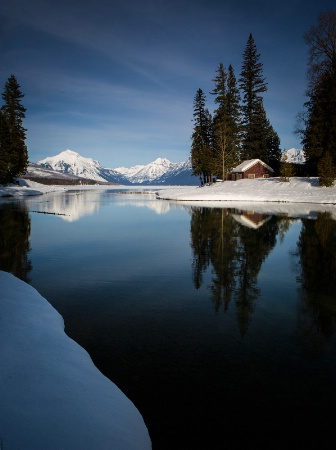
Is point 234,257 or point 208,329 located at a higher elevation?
point 234,257

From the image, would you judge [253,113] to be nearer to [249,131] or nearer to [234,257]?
[249,131]

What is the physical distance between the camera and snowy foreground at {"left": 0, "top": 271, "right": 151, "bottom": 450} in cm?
257

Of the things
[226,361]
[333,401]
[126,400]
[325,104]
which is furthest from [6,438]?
[325,104]

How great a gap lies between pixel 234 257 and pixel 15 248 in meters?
8.95

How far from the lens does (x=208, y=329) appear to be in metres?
5.62

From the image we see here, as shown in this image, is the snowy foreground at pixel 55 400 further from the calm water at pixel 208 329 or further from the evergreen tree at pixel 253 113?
the evergreen tree at pixel 253 113

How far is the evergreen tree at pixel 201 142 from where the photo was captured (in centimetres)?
5953

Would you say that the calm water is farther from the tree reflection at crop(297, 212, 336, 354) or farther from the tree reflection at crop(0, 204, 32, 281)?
the tree reflection at crop(0, 204, 32, 281)

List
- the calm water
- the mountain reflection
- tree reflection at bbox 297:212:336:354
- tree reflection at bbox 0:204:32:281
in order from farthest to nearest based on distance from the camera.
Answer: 1. tree reflection at bbox 0:204:32:281
2. the mountain reflection
3. tree reflection at bbox 297:212:336:354
4. the calm water

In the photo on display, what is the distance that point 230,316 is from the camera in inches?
243

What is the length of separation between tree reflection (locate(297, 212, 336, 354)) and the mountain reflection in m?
1.11

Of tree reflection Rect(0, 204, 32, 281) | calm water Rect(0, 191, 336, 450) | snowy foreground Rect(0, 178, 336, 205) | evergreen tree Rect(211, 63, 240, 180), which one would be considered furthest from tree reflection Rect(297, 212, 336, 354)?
Result: evergreen tree Rect(211, 63, 240, 180)

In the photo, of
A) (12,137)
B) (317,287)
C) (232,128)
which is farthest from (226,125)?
(317,287)

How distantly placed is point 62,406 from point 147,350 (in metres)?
2.05
